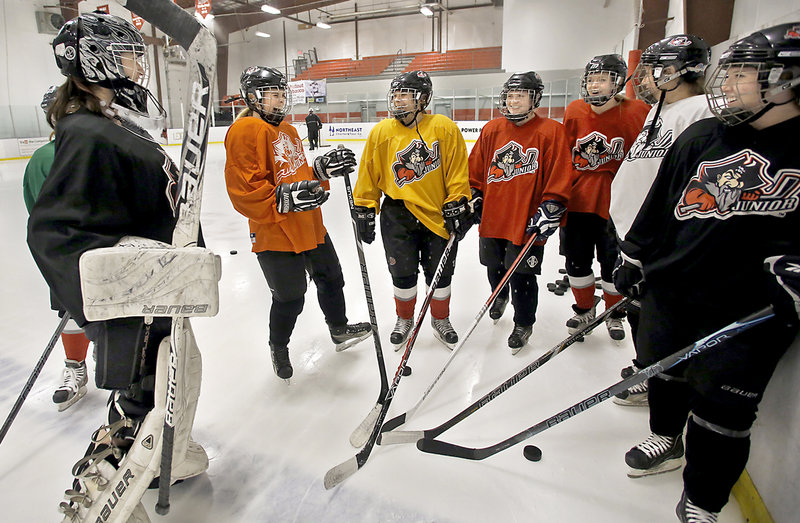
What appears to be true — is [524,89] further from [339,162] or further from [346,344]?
[346,344]

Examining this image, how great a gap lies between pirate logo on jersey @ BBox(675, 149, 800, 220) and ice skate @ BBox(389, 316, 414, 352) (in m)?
1.42

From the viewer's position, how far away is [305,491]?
4.53 feet

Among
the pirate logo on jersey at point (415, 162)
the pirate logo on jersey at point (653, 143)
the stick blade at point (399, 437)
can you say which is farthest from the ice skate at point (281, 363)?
the pirate logo on jersey at point (653, 143)

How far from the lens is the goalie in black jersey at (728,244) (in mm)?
987

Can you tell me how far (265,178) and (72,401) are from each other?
117 cm

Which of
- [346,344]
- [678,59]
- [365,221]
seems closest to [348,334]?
[346,344]

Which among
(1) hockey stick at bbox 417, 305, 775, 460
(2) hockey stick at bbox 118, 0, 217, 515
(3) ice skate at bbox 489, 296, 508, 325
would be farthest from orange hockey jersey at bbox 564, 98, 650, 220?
(2) hockey stick at bbox 118, 0, 217, 515

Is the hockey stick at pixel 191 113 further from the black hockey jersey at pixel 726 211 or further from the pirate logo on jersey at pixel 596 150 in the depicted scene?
the pirate logo on jersey at pixel 596 150

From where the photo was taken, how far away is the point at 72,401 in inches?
71.6

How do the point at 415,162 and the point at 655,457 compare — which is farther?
the point at 415,162

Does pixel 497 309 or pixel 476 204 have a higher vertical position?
pixel 476 204

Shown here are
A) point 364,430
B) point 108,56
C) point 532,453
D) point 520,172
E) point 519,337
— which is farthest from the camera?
point 519,337

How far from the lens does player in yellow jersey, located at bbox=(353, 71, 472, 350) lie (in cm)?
208

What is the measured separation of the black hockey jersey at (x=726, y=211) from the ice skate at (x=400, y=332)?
1272 mm
